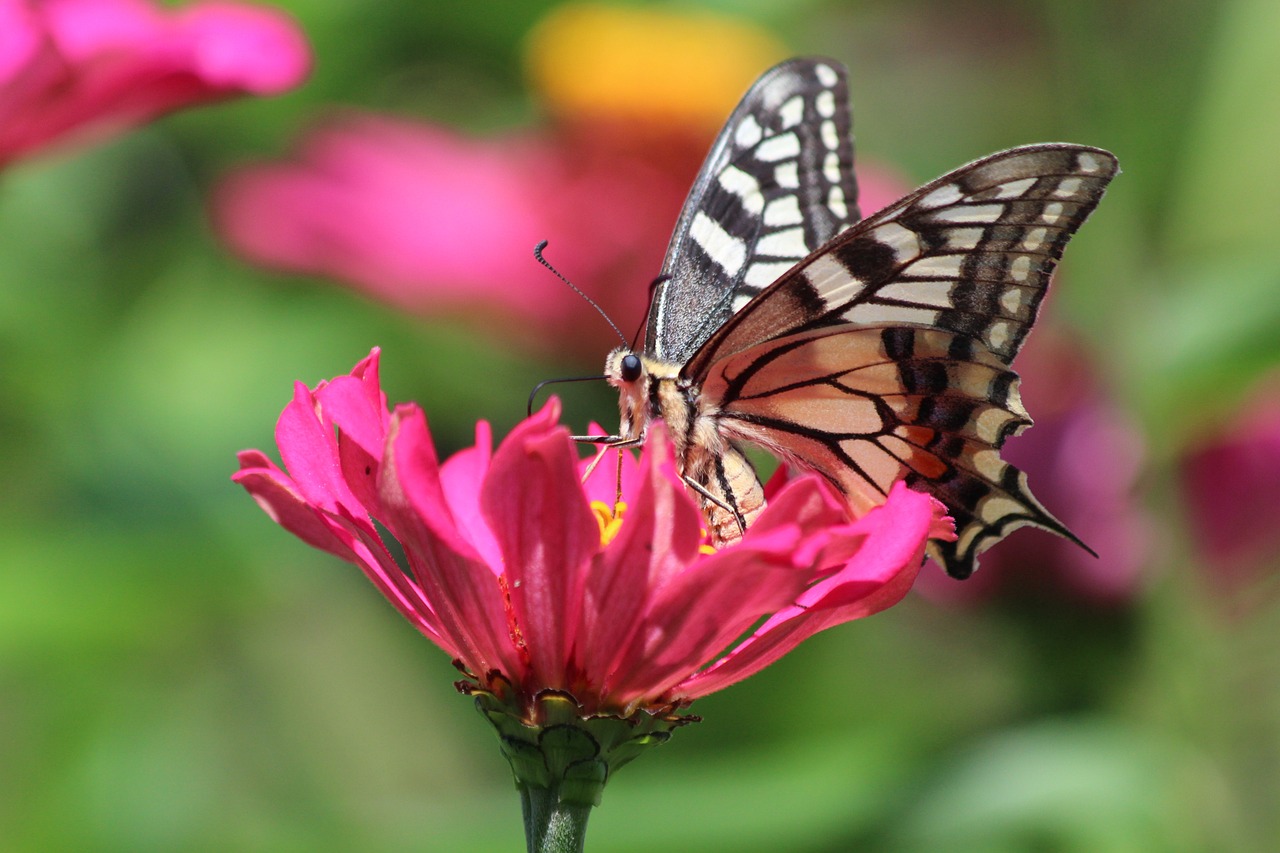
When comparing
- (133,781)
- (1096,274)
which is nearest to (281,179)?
(133,781)

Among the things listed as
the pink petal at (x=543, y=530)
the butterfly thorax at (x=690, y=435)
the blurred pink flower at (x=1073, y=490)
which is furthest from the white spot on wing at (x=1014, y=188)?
the blurred pink flower at (x=1073, y=490)

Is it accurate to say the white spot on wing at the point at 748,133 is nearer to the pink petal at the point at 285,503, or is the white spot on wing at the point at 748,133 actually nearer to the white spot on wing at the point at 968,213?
the white spot on wing at the point at 968,213

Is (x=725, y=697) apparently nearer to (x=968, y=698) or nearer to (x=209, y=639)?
(x=968, y=698)

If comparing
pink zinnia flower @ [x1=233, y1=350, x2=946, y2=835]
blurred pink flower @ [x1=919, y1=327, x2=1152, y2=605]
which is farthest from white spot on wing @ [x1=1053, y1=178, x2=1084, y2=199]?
blurred pink flower @ [x1=919, y1=327, x2=1152, y2=605]

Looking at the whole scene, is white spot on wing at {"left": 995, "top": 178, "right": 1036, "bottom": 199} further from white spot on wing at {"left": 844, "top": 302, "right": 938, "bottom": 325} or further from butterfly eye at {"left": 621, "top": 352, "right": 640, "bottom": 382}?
butterfly eye at {"left": 621, "top": 352, "right": 640, "bottom": 382}

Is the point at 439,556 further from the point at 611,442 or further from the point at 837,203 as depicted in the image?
the point at 837,203

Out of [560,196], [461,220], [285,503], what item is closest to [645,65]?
[560,196]

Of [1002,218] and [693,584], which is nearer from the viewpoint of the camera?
[693,584]
